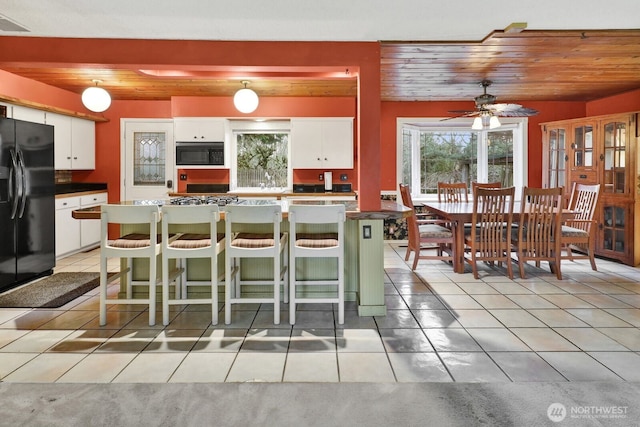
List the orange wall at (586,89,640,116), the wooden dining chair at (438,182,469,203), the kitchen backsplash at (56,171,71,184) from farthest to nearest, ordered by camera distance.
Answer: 1. the kitchen backsplash at (56,171,71,184)
2. the wooden dining chair at (438,182,469,203)
3. the orange wall at (586,89,640,116)

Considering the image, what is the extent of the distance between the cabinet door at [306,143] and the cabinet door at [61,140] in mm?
3023

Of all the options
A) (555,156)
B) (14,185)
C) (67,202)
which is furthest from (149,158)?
(555,156)

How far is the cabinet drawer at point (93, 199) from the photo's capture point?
19.5 ft

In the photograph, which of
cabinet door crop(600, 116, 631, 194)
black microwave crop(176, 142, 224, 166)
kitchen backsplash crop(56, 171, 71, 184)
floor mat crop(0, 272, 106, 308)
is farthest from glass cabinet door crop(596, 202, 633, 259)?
kitchen backsplash crop(56, 171, 71, 184)

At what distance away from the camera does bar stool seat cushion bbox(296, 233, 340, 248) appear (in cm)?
325

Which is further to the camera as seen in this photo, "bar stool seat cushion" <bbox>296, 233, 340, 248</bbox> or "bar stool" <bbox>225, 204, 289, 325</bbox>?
"bar stool seat cushion" <bbox>296, 233, 340, 248</bbox>

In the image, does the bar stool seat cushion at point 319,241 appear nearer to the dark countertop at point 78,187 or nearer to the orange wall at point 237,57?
the orange wall at point 237,57

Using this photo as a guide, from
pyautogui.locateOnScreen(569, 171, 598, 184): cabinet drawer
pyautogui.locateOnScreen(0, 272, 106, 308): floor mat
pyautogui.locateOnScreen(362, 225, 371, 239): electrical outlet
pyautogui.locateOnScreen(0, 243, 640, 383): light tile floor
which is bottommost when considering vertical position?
pyautogui.locateOnScreen(0, 243, 640, 383): light tile floor

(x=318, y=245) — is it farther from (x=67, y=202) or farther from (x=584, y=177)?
(x=584, y=177)

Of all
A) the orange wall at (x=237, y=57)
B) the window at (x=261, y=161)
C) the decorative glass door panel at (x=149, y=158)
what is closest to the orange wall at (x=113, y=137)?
the decorative glass door panel at (x=149, y=158)

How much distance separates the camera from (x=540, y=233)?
4656 mm

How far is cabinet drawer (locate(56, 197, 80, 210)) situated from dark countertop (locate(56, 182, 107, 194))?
0.32ft

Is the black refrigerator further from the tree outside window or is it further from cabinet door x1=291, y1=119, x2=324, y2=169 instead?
cabinet door x1=291, y1=119, x2=324, y2=169

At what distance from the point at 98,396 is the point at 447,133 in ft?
20.3
